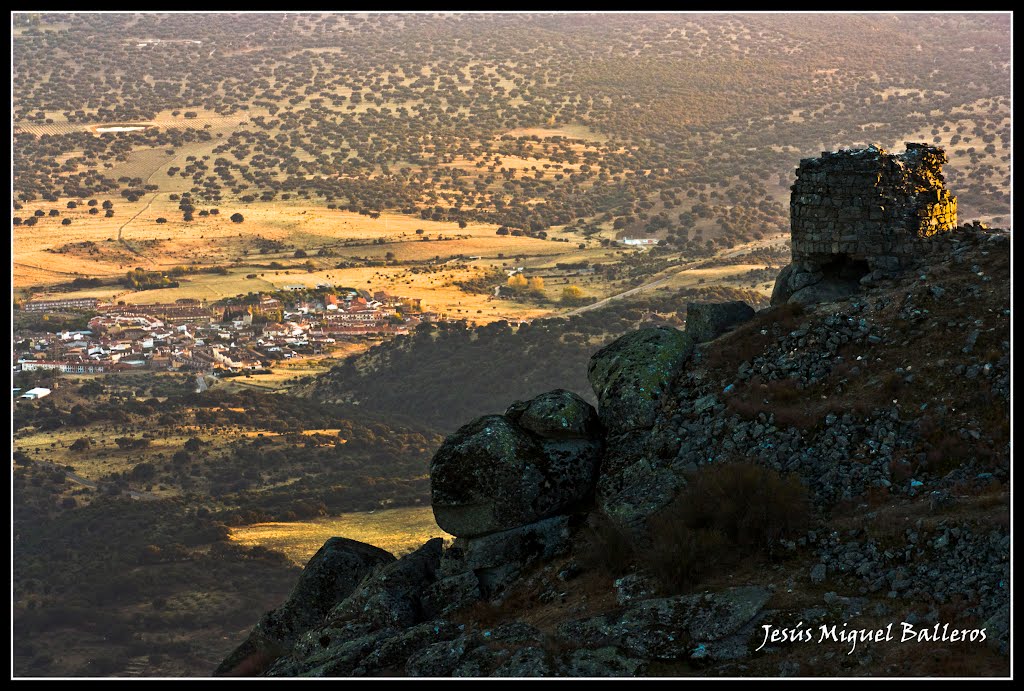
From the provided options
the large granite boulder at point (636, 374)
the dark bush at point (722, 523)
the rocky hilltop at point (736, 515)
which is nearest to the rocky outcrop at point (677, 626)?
the rocky hilltop at point (736, 515)

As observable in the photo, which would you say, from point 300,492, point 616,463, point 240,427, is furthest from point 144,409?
point 616,463

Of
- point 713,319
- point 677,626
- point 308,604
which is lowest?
point 308,604

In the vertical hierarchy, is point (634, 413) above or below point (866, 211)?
below

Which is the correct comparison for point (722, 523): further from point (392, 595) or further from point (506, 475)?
point (392, 595)

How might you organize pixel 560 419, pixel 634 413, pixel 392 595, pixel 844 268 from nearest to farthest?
pixel 392 595 → pixel 560 419 → pixel 634 413 → pixel 844 268

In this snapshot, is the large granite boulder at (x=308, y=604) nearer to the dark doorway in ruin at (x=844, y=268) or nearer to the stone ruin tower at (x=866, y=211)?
the stone ruin tower at (x=866, y=211)

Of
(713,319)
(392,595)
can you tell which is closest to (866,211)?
(713,319)
